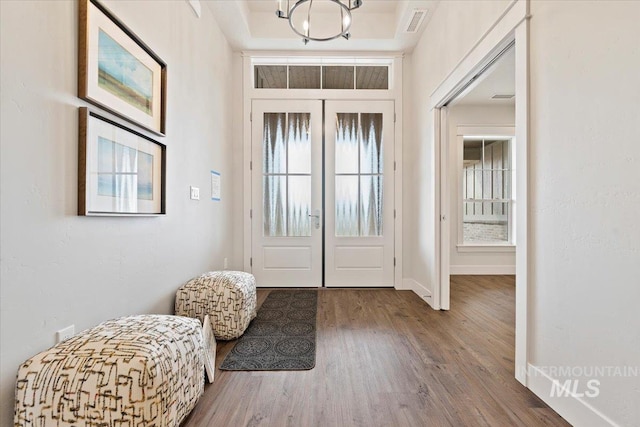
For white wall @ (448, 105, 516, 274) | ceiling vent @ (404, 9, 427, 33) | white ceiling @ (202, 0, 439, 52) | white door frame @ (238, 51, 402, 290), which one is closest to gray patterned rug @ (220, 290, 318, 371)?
white door frame @ (238, 51, 402, 290)

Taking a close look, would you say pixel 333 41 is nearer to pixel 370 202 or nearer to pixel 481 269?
pixel 370 202

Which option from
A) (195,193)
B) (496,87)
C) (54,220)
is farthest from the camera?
(496,87)

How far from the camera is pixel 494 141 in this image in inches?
208

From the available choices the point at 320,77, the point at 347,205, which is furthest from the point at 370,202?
the point at 320,77

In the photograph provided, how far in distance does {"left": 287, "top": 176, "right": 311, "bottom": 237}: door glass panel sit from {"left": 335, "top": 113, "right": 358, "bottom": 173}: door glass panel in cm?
48

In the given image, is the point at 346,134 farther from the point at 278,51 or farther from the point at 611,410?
the point at 611,410

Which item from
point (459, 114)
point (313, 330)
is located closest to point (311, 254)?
point (313, 330)

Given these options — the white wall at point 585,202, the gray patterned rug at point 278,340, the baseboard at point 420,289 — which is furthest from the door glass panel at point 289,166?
the white wall at point 585,202

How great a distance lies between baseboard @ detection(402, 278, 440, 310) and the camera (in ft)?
10.9

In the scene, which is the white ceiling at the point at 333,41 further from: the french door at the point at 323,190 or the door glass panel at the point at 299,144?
the door glass panel at the point at 299,144

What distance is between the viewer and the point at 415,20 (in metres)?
3.30

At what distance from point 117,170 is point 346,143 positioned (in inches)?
110

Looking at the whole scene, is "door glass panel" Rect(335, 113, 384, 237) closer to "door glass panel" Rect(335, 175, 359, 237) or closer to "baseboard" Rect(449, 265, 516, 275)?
"door glass panel" Rect(335, 175, 359, 237)

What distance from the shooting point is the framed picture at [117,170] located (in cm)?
149
